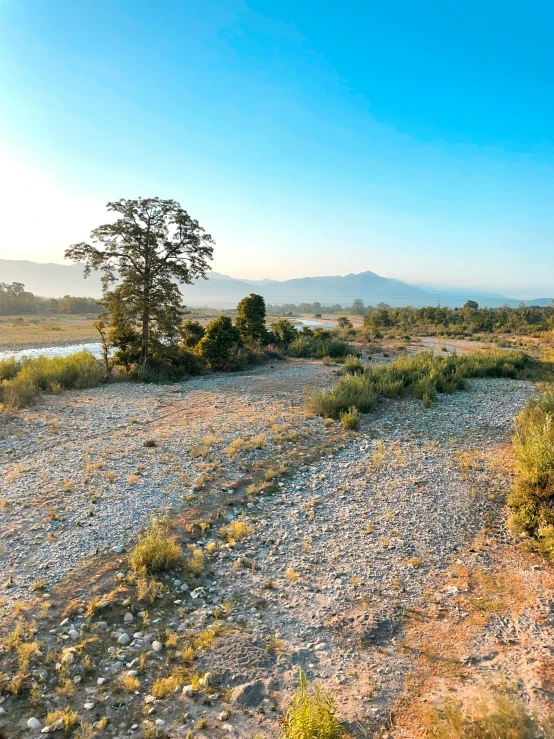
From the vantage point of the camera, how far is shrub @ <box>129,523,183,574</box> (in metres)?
5.43

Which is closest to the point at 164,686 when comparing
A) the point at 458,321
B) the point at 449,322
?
the point at 449,322

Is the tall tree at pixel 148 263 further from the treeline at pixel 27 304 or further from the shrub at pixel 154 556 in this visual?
the treeline at pixel 27 304

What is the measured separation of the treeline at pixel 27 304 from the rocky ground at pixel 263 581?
69.4m

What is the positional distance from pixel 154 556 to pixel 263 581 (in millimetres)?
1500

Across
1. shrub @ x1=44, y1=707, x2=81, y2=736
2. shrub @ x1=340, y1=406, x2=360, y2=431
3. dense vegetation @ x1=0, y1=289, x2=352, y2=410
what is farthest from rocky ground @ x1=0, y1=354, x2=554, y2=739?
dense vegetation @ x1=0, y1=289, x2=352, y2=410

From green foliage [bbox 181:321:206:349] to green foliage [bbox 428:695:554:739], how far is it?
21051mm

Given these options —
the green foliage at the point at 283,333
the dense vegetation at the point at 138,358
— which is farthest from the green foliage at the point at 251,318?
the green foliage at the point at 283,333

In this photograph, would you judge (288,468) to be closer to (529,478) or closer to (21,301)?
(529,478)

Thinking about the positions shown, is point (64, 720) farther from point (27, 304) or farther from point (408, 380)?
point (27, 304)

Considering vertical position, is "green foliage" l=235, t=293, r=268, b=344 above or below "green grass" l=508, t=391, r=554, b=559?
above

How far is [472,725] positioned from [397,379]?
13324 mm

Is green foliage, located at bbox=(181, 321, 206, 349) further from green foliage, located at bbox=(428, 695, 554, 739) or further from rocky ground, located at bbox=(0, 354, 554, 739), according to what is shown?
green foliage, located at bbox=(428, 695, 554, 739)

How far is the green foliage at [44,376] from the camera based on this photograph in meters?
13.7

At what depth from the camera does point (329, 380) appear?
61.1 ft
